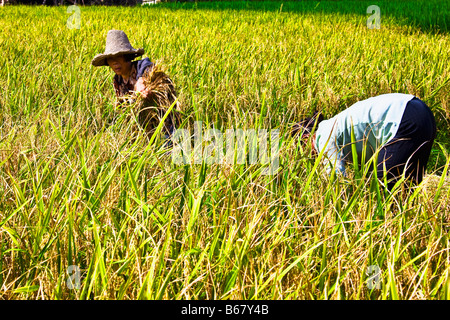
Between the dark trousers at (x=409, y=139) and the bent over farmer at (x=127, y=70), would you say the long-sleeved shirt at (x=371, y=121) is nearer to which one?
the dark trousers at (x=409, y=139)

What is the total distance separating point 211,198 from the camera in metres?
1.46

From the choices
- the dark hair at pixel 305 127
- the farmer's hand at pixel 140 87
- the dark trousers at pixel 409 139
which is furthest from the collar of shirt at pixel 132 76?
the dark trousers at pixel 409 139

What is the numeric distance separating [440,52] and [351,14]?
3.45 metres

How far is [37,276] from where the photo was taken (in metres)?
1.13

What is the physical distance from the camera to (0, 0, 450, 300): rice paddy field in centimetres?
114

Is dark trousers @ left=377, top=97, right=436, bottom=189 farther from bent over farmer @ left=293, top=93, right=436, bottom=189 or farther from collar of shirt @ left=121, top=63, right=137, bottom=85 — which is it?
collar of shirt @ left=121, top=63, right=137, bottom=85

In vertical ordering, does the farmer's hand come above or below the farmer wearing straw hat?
below

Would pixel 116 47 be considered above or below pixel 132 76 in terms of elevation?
above

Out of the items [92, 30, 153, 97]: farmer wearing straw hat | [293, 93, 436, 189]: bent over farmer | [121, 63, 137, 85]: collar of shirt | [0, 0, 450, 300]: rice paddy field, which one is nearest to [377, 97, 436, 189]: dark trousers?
[293, 93, 436, 189]: bent over farmer

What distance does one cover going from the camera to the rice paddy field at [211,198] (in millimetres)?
1138

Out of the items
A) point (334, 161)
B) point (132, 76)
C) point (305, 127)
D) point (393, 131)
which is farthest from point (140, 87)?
point (393, 131)

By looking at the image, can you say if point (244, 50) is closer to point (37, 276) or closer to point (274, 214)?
point (274, 214)

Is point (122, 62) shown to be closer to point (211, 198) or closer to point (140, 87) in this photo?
point (140, 87)
